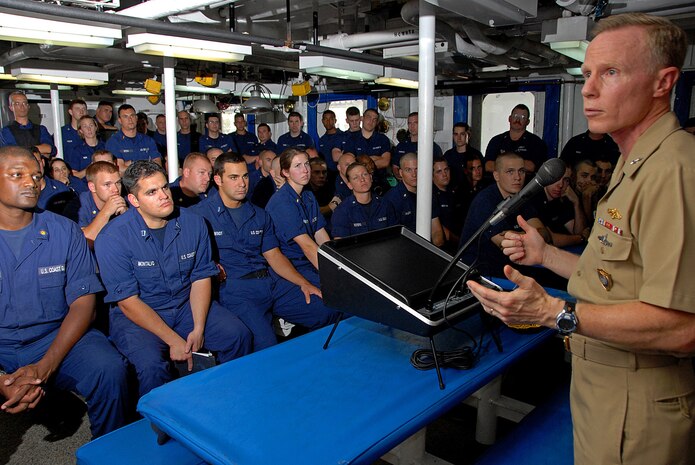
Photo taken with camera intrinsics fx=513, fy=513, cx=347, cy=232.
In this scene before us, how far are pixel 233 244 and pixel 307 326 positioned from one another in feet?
2.52

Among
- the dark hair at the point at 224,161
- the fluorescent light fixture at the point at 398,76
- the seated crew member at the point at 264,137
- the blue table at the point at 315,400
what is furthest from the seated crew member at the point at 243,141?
the blue table at the point at 315,400

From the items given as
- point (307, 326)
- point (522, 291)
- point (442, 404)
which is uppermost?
point (522, 291)

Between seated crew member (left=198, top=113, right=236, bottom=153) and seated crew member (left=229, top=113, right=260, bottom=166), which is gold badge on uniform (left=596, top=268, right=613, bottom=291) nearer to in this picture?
seated crew member (left=198, top=113, right=236, bottom=153)

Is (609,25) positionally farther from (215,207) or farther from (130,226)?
(215,207)

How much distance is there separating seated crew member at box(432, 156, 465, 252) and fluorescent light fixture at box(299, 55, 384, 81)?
1343mm

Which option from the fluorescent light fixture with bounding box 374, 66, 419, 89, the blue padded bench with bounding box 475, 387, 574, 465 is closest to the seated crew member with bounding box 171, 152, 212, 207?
the fluorescent light fixture with bounding box 374, 66, 419, 89

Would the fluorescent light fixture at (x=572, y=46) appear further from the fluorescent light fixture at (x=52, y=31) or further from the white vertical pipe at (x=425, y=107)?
the fluorescent light fixture at (x=52, y=31)

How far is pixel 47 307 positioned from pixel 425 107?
242 centimetres

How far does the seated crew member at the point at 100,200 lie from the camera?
3.55 metres

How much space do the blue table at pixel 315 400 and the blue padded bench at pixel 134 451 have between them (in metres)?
0.22

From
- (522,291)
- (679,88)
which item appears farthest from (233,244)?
(679,88)

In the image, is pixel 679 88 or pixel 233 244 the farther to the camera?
pixel 679 88

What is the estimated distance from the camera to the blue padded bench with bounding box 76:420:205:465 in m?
1.66

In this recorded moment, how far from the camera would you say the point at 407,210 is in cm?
464
